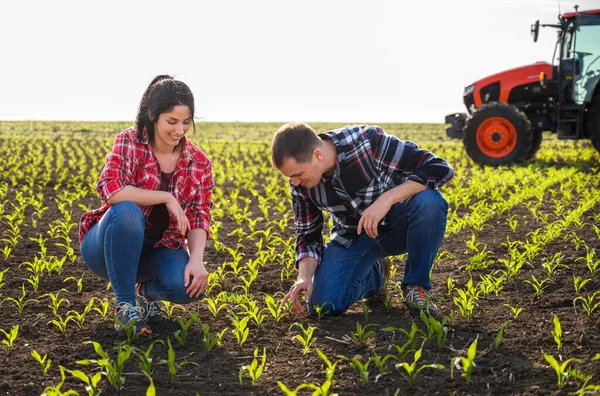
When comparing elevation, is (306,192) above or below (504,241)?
above

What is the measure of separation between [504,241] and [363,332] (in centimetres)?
280

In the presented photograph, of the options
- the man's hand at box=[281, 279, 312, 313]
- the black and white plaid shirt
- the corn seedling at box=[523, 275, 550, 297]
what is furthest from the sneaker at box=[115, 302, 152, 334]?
the corn seedling at box=[523, 275, 550, 297]

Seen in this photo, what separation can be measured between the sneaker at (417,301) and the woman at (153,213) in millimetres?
1143

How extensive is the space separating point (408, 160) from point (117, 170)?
158 cm

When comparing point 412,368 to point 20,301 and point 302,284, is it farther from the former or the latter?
point 20,301

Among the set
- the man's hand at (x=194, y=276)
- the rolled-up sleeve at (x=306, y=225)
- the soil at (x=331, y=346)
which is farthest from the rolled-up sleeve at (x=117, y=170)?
the rolled-up sleeve at (x=306, y=225)

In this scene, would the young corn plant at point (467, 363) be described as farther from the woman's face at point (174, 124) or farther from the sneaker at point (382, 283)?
the woman's face at point (174, 124)

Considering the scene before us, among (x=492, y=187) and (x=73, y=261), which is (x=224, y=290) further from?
(x=492, y=187)

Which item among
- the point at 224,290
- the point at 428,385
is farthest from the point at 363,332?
the point at 224,290

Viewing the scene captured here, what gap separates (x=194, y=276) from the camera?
367 cm

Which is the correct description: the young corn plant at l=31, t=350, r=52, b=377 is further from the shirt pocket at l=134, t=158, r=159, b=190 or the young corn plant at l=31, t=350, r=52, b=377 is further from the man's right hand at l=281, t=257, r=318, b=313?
the man's right hand at l=281, t=257, r=318, b=313

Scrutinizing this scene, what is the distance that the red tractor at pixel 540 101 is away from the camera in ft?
37.8

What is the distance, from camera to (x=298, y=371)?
3207 millimetres

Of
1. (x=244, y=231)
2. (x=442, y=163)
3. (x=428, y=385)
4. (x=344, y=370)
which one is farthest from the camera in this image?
(x=244, y=231)
